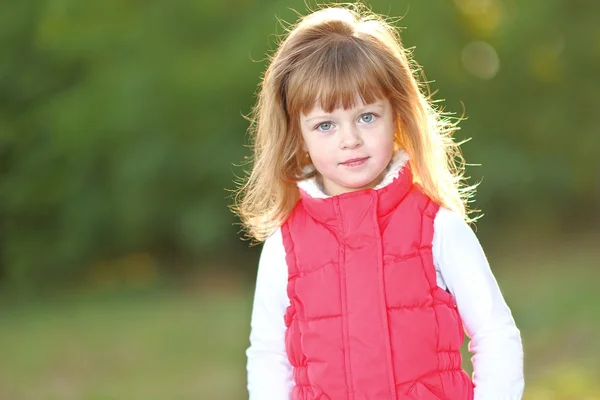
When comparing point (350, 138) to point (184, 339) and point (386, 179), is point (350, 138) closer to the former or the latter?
point (386, 179)

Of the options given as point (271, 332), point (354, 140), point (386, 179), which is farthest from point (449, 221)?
point (271, 332)

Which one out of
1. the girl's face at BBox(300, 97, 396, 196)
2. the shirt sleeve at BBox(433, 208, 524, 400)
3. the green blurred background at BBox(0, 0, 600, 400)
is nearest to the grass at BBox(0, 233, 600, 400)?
the green blurred background at BBox(0, 0, 600, 400)

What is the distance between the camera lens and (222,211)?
25.2ft

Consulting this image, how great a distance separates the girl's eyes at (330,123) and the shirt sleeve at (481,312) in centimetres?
29

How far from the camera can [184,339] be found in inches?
271

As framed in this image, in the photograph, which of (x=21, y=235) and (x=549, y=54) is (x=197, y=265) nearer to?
(x=21, y=235)

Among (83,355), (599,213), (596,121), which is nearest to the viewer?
(83,355)

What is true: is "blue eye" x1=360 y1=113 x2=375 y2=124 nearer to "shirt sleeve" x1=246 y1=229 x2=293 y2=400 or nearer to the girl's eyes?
the girl's eyes

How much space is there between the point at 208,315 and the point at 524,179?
2531 mm

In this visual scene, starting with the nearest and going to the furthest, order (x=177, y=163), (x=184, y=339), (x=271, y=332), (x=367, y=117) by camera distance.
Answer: (x=367, y=117) → (x=271, y=332) → (x=184, y=339) → (x=177, y=163)

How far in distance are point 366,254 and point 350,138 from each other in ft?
0.90

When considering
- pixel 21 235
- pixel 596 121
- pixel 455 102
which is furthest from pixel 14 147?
pixel 596 121

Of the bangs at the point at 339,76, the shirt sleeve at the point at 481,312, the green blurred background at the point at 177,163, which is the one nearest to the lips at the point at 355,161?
the bangs at the point at 339,76

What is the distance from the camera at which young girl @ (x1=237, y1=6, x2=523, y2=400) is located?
250 cm
